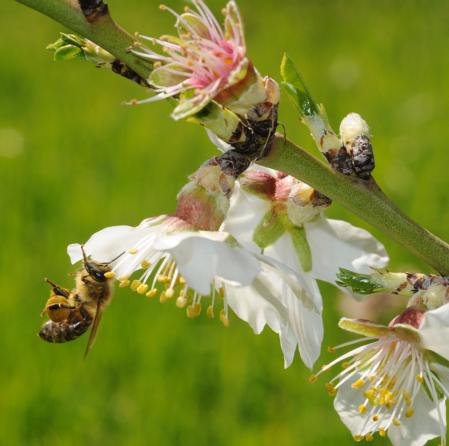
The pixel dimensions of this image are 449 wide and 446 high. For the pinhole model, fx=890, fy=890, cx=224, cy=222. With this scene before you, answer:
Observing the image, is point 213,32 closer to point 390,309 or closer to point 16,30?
point 390,309

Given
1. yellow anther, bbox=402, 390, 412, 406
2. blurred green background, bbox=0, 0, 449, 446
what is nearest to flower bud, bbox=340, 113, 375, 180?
yellow anther, bbox=402, 390, 412, 406

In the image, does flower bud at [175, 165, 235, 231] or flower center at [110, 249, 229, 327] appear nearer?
flower bud at [175, 165, 235, 231]

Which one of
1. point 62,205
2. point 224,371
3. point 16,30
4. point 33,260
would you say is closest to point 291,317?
point 224,371

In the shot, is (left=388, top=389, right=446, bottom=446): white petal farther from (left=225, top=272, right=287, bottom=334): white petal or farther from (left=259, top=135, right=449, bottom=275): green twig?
(left=259, top=135, right=449, bottom=275): green twig

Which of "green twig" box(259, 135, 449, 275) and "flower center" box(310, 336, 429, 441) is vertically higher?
"green twig" box(259, 135, 449, 275)

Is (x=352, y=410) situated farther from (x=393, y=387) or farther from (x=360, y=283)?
(x=360, y=283)

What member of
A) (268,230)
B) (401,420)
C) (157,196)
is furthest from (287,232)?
(157,196)

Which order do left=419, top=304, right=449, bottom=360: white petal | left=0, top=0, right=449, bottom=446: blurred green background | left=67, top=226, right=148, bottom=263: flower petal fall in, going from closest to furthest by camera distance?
left=419, top=304, right=449, bottom=360: white petal → left=67, top=226, right=148, bottom=263: flower petal → left=0, top=0, right=449, bottom=446: blurred green background
